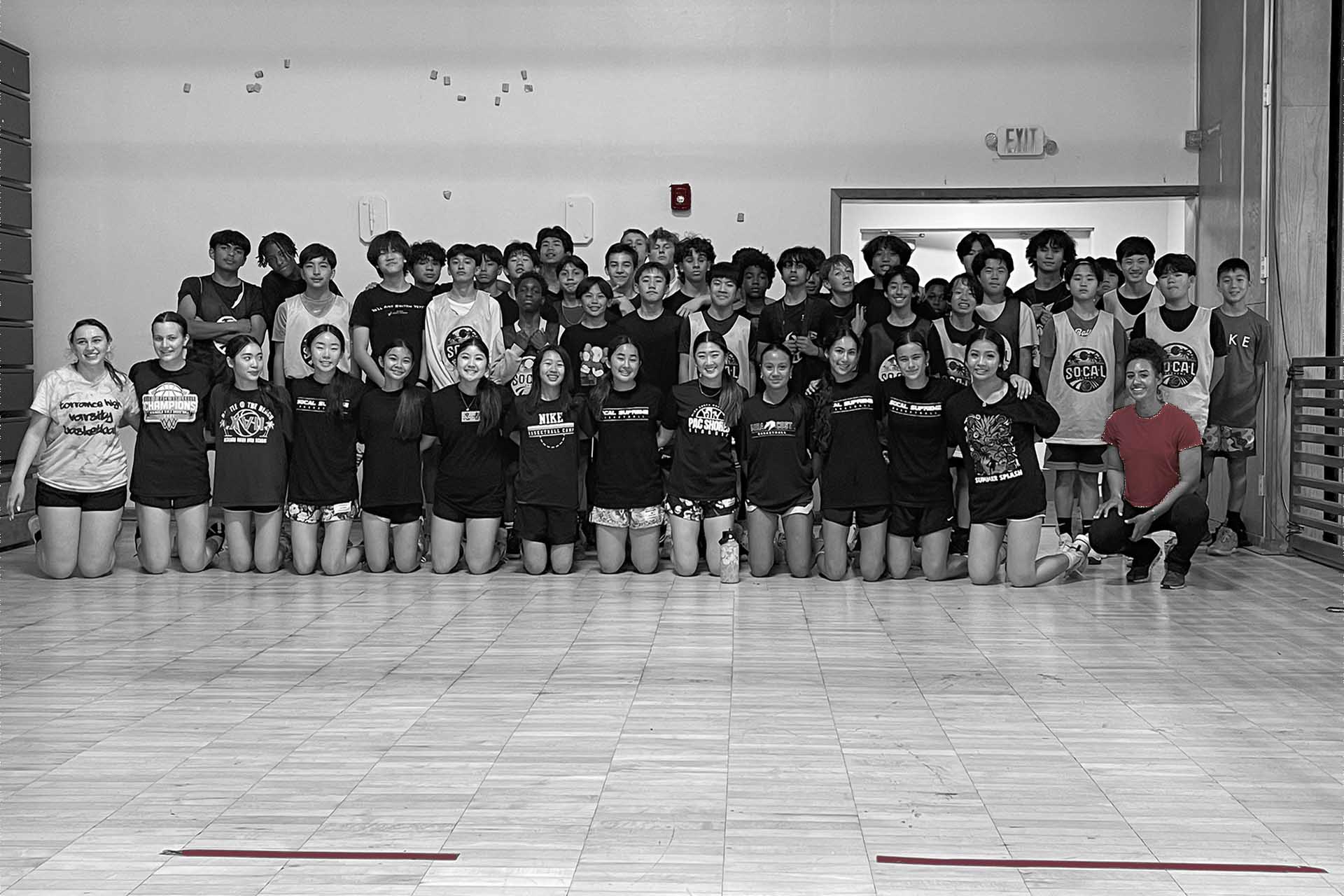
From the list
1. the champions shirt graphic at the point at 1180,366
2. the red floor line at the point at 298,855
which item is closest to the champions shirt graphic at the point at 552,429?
the champions shirt graphic at the point at 1180,366

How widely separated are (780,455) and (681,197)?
109 inches

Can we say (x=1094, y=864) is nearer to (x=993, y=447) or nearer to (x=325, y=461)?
(x=993, y=447)

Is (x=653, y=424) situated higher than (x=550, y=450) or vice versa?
(x=653, y=424)

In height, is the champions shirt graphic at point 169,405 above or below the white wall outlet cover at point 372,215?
below

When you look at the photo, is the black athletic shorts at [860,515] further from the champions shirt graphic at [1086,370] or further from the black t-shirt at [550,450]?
the champions shirt graphic at [1086,370]

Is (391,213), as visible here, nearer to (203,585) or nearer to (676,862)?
(203,585)

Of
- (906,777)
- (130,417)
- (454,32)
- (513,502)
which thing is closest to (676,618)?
(513,502)

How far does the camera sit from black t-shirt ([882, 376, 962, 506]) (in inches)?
222

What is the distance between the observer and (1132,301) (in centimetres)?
660

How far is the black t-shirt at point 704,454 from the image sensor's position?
5.79 meters

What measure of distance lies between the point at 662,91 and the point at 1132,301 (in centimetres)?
322

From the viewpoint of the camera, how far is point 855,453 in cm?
570

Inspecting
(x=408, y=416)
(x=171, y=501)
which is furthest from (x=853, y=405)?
(x=171, y=501)

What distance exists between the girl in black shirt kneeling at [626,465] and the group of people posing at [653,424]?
1 centimetres
